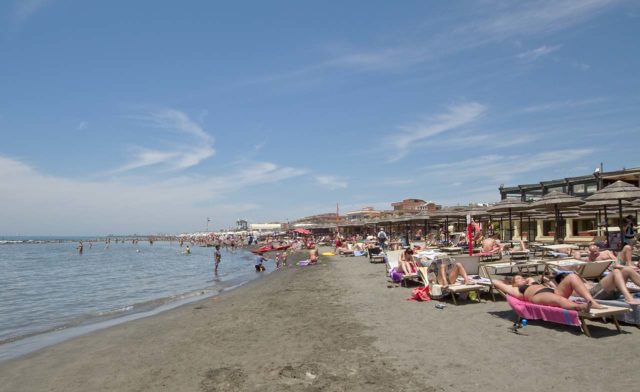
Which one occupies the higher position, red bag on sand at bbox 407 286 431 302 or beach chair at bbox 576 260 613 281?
beach chair at bbox 576 260 613 281

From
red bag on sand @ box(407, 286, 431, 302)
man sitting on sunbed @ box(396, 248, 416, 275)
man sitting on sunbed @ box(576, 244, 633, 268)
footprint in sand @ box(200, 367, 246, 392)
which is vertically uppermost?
man sitting on sunbed @ box(576, 244, 633, 268)

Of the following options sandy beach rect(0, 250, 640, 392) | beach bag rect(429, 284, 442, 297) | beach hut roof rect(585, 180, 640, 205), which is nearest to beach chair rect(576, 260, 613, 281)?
sandy beach rect(0, 250, 640, 392)

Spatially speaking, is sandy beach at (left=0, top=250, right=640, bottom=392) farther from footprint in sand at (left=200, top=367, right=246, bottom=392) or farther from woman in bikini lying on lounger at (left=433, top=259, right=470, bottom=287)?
woman in bikini lying on lounger at (left=433, top=259, right=470, bottom=287)

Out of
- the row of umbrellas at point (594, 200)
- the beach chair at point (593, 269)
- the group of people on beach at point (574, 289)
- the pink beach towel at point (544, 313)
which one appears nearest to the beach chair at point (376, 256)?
the row of umbrellas at point (594, 200)

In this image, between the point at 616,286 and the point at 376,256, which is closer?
the point at 616,286

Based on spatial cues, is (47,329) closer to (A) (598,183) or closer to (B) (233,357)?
(B) (233,357)

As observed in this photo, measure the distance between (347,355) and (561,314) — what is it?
275cm

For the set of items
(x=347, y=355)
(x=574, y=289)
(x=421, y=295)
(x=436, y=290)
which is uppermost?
(x=574, y=289)

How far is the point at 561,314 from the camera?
530cm

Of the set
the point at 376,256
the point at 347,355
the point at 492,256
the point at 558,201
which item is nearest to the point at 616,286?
the point at 347,355

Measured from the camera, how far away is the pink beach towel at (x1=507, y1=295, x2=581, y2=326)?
5183 mm

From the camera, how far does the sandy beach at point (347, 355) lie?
411 cm

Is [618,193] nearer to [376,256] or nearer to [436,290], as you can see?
[436,290]

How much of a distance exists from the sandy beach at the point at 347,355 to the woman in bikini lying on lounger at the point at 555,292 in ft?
1.11
